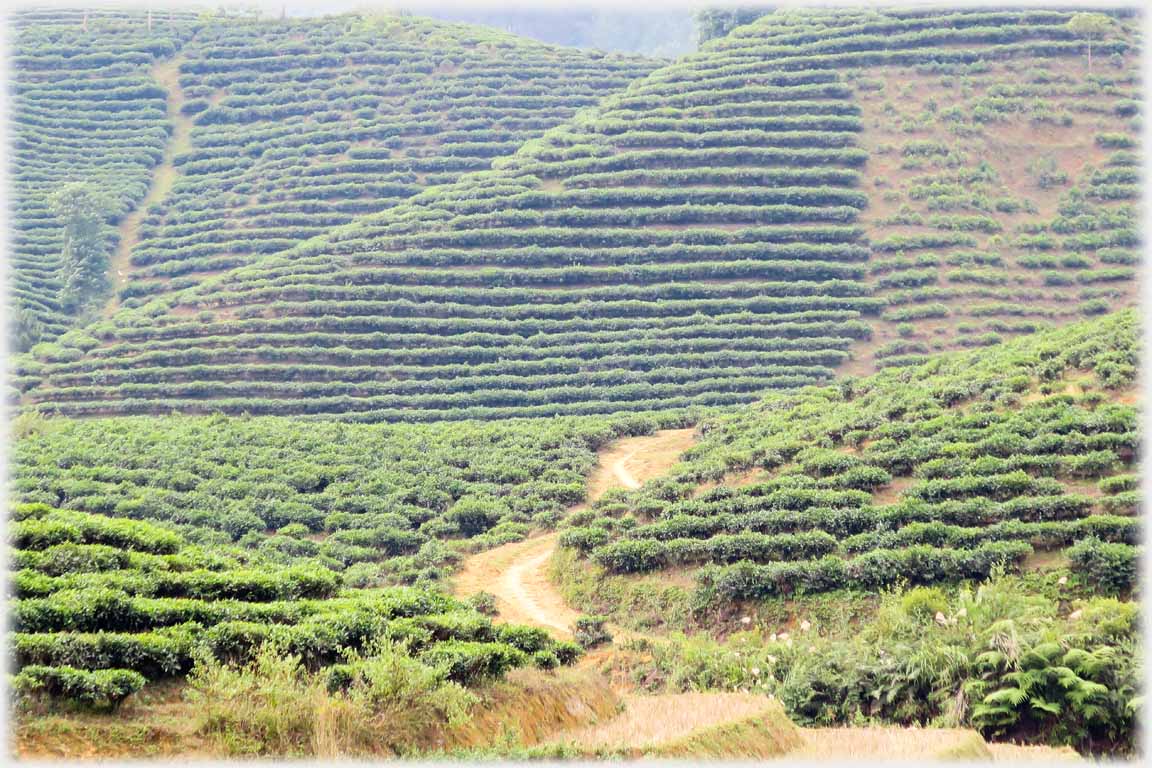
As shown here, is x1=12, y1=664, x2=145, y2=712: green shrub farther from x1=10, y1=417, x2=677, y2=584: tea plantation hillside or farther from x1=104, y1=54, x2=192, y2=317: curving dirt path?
x1=104, y1=54, x2=192, y2=317: curving dirt path

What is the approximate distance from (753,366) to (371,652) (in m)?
32.0

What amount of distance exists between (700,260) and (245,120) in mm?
38232

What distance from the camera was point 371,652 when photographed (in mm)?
13219

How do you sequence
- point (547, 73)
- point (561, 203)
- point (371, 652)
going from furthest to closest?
point (547, 73)
point (561, 203)
point (371, 652)

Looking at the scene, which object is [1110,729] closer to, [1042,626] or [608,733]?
[1042,626]

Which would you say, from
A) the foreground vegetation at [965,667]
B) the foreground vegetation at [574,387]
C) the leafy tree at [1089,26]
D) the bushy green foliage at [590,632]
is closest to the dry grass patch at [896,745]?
the foreground vegetation at [574,387]

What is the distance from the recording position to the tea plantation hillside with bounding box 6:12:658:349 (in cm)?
6225

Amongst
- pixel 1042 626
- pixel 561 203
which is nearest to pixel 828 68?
pixel 561 203

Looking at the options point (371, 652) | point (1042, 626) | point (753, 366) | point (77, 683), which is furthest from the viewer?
point (753, 366)

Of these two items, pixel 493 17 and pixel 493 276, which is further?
pixel 493 17

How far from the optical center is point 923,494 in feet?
72.3

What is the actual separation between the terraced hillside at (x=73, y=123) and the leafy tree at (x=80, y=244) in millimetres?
784

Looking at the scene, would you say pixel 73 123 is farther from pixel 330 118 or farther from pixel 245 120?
pixel 330 118

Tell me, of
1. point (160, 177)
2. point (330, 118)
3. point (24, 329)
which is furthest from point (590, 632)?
point (330, 118)
